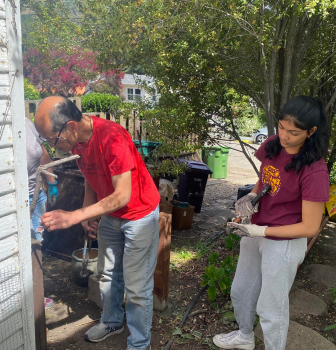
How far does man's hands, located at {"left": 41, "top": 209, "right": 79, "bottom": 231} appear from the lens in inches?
81.3

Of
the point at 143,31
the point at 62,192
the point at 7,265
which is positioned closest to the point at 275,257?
the point at 7,265

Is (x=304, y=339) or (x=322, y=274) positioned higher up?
(x=304, y=339)

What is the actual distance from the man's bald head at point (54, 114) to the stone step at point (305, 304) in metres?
2.87

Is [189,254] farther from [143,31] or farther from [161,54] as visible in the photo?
[143,31]

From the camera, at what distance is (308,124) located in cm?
204

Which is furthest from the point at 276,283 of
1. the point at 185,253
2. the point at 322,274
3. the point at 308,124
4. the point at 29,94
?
the point at 29,94

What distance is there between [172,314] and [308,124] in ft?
7.44

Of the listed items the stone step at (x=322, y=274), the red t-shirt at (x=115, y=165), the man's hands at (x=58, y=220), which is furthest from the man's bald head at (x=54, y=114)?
the stone step at (x=322, y=274)

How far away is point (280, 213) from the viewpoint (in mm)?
2199

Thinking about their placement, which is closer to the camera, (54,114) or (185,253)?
(54,114)

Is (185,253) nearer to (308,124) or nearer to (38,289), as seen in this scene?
(38,289)

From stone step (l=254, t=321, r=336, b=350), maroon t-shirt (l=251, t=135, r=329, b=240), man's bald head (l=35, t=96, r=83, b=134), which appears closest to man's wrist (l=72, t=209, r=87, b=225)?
man's bald head (l=35, t=96, r=83, b=134)

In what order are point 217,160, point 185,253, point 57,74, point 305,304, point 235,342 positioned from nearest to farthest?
point 235,342 < point 305,304 < point 185,253 < point 217,160 < point 57,74

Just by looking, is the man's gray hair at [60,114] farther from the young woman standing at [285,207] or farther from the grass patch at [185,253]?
the grass patch at [185,253]
